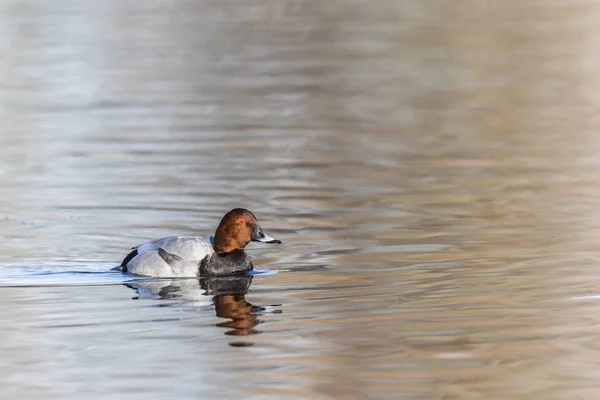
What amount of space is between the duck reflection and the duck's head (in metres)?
0.29

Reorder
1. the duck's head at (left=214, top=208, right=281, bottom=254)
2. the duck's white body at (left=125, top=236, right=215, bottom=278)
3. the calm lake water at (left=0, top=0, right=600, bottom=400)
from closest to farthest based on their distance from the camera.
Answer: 1. the calm lake water at (left=0, top=0, right=600, bottom=400)
2. the duck's white body at (left=125, top=236, right=215, bottom=278)
3. the duck's head at (left=214, top=208, right=281, bottom=254)

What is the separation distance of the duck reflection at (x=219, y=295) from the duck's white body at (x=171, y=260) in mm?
85

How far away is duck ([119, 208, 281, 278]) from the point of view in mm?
11359

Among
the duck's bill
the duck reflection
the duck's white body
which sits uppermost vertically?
the duck's bill

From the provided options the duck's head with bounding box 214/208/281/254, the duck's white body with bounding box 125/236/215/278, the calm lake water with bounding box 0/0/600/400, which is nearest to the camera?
the calm lake water with bounding box 0/0/600/400

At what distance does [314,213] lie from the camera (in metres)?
13.8

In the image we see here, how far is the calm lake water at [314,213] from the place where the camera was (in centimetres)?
838

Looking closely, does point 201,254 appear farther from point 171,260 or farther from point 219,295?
point 219,295

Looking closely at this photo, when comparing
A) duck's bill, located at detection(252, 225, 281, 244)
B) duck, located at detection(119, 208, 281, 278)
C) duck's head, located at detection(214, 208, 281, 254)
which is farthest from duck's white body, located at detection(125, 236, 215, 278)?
duck's bill, located at detection(252, 225, 281, 244)

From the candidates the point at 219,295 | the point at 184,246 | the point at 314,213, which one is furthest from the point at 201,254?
the point at 314,213

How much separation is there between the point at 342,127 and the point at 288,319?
10.7m

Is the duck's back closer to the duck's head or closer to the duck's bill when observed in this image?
the duck's head

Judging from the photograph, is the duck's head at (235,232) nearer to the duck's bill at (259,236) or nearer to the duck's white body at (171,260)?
the duck's bill at (259,236)

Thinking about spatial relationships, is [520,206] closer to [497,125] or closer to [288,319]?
[288,319]
